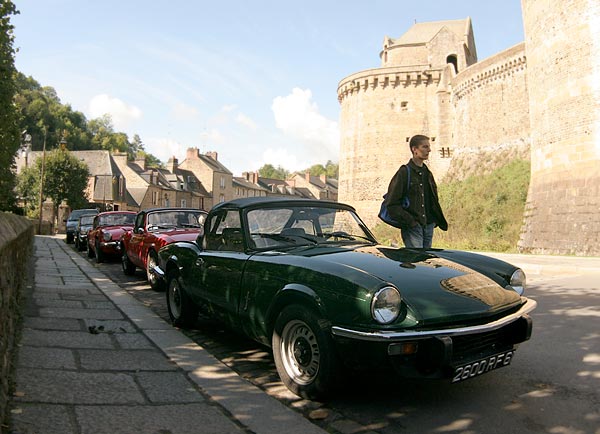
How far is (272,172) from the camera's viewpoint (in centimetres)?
15150

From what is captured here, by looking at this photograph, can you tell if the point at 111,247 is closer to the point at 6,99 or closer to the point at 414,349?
the point at 414,349

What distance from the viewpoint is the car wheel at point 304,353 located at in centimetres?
323

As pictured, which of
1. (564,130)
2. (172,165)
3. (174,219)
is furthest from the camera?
(172,165)

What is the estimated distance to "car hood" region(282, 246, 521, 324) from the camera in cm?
313

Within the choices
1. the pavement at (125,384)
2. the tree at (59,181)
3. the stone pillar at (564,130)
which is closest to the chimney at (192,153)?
the tree at (59,181)

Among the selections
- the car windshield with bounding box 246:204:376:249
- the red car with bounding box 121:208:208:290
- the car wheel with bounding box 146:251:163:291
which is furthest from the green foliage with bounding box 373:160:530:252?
the car windshield with bounding box 246:204:376:249

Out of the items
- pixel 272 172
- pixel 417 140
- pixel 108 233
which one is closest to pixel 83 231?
pixel 108 233

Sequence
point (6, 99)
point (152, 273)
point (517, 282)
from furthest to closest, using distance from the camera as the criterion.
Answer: point (6, 99)
point (152, 273)
point (517, 282)

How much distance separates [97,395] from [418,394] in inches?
88.7

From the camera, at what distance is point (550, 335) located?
513 cm

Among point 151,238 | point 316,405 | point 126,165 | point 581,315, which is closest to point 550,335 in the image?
point 581,315

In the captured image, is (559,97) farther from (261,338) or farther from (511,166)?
(261,338)

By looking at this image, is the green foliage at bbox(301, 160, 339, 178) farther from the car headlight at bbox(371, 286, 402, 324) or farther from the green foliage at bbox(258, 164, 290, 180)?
the car headlight at bbox(371, 286, 402, 324)

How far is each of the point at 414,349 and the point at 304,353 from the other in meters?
0.87
